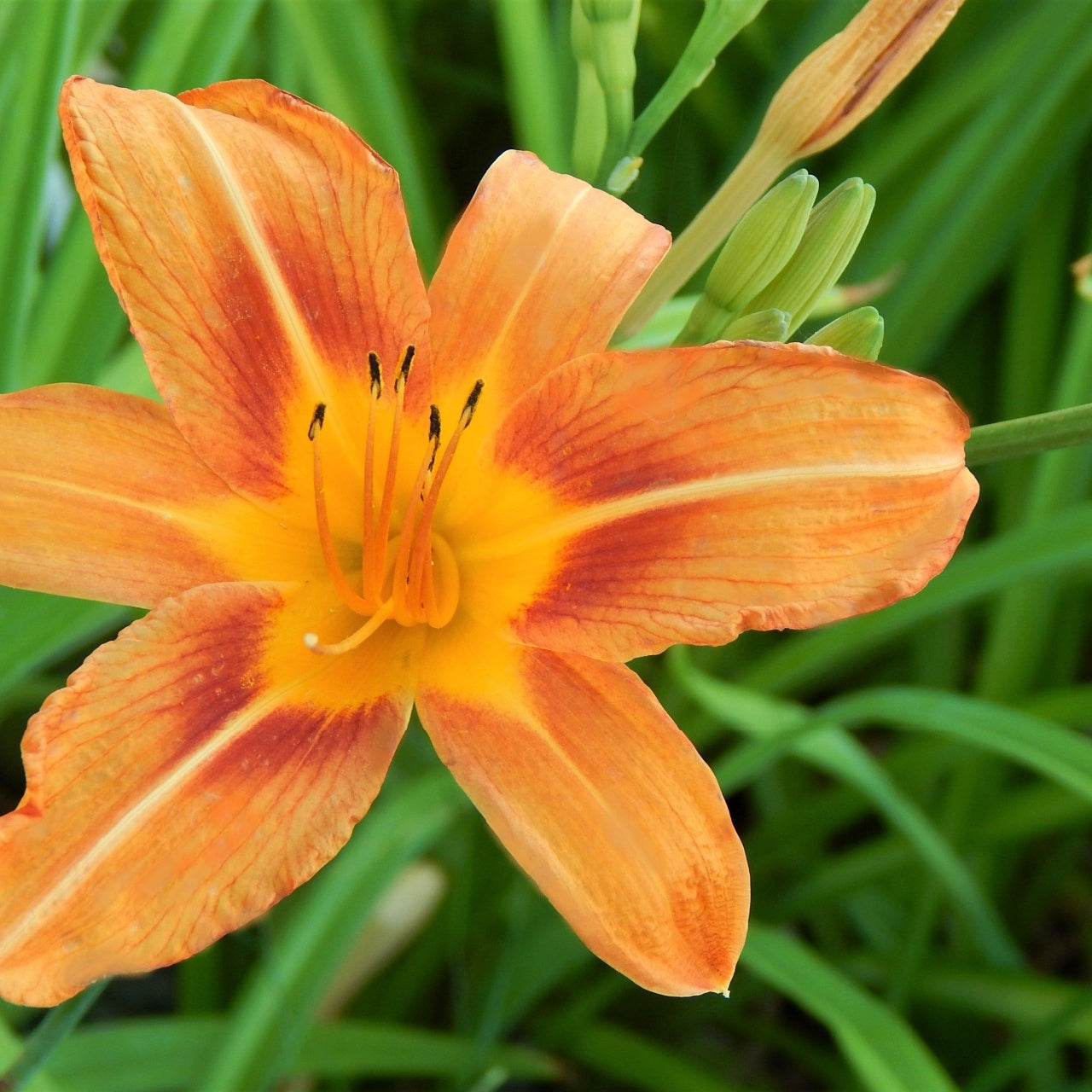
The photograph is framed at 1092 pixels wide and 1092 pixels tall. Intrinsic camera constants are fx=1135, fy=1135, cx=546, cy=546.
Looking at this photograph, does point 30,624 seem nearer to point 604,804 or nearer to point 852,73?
point 604,804

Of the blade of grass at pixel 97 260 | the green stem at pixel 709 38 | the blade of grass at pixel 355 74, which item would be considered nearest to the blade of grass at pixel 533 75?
the blade of grass at pixel 355 74

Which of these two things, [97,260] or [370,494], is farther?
[97,260]

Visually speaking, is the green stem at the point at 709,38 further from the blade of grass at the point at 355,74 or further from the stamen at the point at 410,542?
the blade of grass at the point at 355,74

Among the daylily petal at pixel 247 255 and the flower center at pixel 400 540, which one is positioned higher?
the daylily petal at pixel 247 255

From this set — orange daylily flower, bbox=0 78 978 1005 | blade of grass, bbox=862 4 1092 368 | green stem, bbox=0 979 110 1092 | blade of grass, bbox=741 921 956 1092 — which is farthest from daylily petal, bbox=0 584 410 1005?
blade of grass, bbox=862 4 1092 368

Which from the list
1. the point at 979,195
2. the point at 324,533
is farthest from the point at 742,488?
the point at 979,195

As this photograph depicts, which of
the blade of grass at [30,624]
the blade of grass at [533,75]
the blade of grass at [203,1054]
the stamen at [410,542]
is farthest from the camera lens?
the blade of grass at [533,75]
